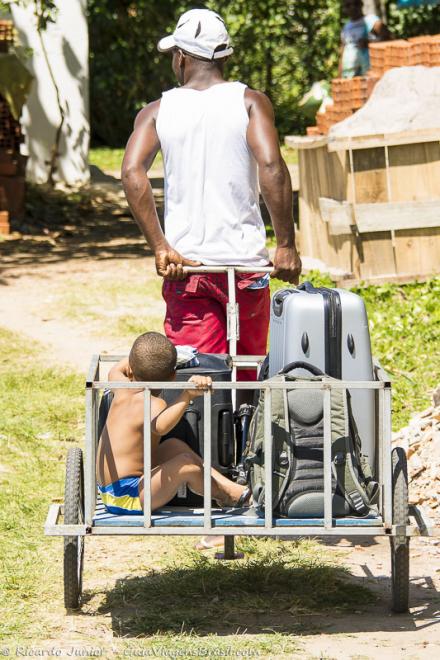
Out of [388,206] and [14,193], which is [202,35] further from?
[14,193]

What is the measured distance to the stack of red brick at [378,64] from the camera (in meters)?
11.1

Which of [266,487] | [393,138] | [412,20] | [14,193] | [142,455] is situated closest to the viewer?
[266,487]

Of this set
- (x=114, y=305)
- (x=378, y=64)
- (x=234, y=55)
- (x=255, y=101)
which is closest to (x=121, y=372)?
(x=255, y=101)

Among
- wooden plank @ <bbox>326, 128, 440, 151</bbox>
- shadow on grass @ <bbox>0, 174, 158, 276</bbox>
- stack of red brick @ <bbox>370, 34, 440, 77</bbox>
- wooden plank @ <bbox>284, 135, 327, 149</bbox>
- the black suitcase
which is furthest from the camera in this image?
shadow on grass @ <bbox>0, 174, 158, 276</bbox>

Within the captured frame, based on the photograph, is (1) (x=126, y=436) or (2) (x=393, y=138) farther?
(2) (x=393, y=138)

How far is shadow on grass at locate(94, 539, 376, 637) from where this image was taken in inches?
167

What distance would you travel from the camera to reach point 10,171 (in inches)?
574

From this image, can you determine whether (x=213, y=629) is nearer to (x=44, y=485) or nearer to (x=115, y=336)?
(x=44, y=485)

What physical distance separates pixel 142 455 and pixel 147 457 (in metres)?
0.24

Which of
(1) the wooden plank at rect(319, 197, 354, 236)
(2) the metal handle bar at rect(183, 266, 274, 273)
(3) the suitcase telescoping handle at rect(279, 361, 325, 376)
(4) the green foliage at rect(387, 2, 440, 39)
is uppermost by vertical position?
(4) the green foliage at rect(387, 2, 440, 39)

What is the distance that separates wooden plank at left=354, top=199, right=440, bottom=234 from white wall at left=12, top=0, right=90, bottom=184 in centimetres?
867

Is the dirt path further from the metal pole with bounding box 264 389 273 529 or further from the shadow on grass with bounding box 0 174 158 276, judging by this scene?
the shadow on grass with bounding box 0 174 158 276

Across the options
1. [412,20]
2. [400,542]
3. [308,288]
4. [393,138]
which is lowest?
[400,542]

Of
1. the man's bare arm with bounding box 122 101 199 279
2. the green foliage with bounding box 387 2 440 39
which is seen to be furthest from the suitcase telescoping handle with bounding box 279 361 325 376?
the green foliage with bounding box 387 2 440 39
